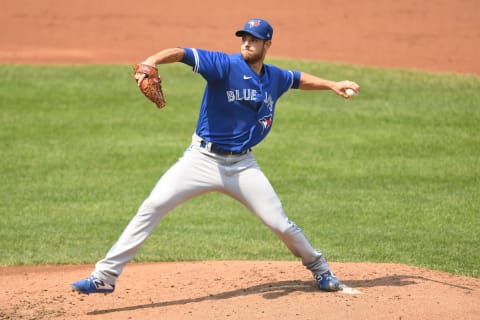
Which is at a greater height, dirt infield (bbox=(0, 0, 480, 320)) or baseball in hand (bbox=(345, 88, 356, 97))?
dirt infield (bbox=(0, 0, 480, 320))

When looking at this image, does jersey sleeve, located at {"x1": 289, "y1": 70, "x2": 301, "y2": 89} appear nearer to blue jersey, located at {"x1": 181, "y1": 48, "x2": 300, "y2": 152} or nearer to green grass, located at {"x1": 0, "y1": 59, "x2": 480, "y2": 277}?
blue jersey, located at {"x1": 181, "y1": 48, "x2": 300, "y2": 152}

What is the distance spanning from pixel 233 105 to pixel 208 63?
0.38m

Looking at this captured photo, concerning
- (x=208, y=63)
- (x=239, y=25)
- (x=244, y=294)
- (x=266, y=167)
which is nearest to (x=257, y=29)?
(x=208, y=63)

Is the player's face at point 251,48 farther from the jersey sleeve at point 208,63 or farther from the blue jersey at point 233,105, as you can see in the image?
the jersey sleeve at point 208,63

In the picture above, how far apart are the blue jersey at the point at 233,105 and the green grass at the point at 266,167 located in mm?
2485

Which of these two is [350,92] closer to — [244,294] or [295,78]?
[295,78]

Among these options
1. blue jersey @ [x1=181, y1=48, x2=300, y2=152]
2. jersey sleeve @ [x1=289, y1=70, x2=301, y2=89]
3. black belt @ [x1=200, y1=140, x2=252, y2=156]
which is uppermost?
jersey sleeve @ [x1=289, y1=70, x2=301, y2=89]

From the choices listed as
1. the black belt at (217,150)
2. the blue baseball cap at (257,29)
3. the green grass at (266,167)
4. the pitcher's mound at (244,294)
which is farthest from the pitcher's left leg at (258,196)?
the green grass at (266,167)

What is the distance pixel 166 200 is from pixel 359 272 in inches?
82.9

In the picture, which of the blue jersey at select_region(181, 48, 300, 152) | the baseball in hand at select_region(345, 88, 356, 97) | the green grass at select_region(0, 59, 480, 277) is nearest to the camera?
the blue jersey at select_region(181, 48, 300, 152)

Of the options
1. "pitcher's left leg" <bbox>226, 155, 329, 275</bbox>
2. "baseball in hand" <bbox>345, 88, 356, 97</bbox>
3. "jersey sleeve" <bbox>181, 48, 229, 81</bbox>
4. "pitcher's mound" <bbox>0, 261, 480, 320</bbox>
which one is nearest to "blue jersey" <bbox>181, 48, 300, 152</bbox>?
"jersey sleeve" <bbox>181, 48, 229, 81</bbox>

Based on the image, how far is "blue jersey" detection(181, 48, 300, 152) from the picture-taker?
6.17 meters

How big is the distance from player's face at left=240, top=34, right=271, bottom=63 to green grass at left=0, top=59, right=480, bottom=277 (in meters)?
2.80

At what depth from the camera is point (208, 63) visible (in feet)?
19.8
